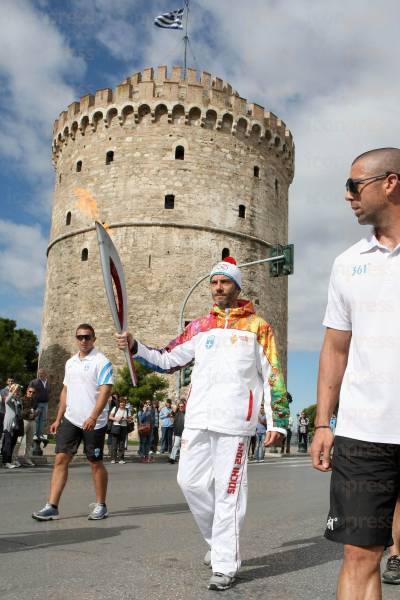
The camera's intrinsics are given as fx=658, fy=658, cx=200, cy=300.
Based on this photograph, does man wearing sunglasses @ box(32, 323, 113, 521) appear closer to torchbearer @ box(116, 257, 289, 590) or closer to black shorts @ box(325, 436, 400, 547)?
torchbearer @ box(116, 257, 289, 590)

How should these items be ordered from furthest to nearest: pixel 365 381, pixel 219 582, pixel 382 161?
pixel 219 582 < pixel 382 161 < pixel 365 381

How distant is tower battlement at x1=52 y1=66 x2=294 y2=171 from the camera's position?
3306cm

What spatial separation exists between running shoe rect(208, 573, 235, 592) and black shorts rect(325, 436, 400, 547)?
1366 millimetres

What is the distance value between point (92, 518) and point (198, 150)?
94.0ft

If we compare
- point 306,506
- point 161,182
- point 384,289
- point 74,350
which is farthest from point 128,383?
point 384,289

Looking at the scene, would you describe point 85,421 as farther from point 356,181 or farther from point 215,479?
point 356,181

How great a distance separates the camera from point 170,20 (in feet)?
110

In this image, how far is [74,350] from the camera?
3198 centimetres

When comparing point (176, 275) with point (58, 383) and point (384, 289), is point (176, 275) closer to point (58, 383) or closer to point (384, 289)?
point (58, 383)

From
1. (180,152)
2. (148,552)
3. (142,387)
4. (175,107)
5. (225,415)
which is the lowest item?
(148,552)

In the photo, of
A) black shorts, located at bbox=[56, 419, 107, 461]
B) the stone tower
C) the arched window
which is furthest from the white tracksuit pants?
the arched window

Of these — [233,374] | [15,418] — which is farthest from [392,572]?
[15,418]

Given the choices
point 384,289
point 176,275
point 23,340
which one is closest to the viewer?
A: point 384,289

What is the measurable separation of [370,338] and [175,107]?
32.1 meters
